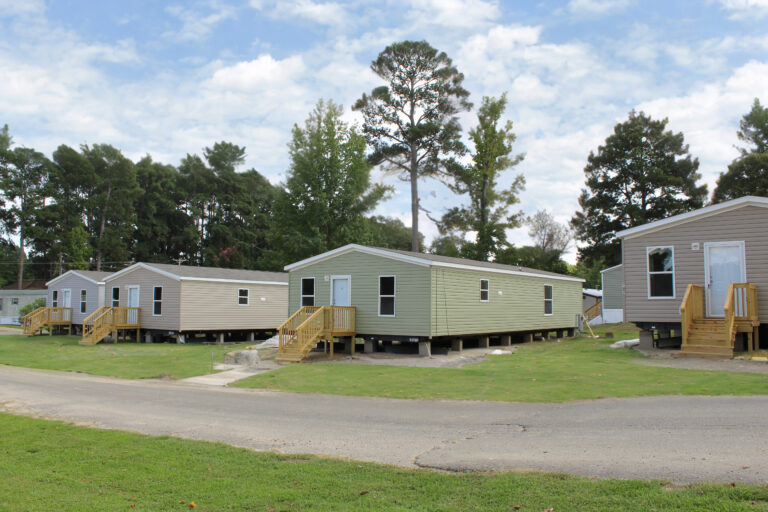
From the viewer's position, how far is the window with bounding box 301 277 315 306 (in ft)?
71.5

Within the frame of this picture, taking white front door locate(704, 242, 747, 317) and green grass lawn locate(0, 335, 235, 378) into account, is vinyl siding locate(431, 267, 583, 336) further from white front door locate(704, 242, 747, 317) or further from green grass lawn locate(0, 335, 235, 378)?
green grass lawn locate(0, 335, 235, 378)

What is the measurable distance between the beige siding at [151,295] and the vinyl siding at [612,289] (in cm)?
2684

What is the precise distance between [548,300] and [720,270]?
9851mm

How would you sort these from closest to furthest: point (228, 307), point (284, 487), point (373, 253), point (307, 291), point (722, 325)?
point (284, 487), point (722, 325), point (373, 253), point (307, 291), point (228, 307)

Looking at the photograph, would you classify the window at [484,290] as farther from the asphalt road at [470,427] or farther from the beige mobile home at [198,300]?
the beige mobile home at [198,300]

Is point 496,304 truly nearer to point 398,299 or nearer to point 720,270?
point 398,299

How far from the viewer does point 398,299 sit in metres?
19.5

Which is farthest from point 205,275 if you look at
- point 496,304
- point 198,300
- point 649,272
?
point 649,272

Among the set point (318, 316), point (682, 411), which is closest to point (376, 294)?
point (318, 316)

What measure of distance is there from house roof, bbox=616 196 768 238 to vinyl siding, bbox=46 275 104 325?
2792cm

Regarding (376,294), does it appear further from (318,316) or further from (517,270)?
(517,270)

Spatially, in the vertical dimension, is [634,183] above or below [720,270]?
above

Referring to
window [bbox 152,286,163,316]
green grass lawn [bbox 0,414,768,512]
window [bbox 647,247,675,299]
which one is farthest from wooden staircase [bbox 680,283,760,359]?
window [bbox 152,286,163,316]

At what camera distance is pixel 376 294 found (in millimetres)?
19969
